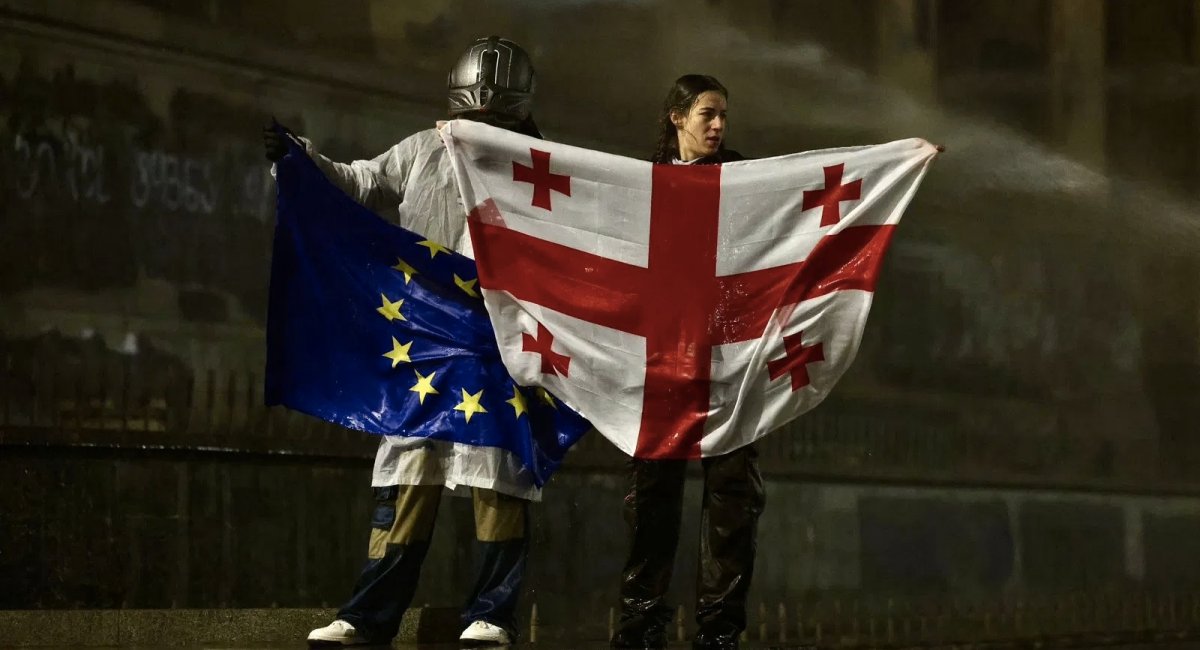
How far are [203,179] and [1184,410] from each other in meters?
5.98

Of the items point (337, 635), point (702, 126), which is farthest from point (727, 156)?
point (337, 635)

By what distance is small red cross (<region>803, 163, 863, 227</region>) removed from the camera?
3.66m

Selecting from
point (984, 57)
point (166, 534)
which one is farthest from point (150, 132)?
point (984, 57)

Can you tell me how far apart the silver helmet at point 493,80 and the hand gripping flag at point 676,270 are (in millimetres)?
250

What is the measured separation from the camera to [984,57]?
310 inches

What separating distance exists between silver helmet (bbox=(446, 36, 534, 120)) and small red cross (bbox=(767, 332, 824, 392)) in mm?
1033

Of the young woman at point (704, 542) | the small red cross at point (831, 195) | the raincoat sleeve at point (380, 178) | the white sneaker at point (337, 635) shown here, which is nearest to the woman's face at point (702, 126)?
the young woman at point (704, 542)

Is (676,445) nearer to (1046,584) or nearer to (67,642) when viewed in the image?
(67,642)

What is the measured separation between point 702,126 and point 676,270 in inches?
15.4

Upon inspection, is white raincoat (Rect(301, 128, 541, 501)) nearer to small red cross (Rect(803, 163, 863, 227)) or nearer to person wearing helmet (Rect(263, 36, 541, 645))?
person wearing helmet (Rect(263, 36, 541, 645))

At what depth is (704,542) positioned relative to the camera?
3.52m

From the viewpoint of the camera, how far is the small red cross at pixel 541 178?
144 inches

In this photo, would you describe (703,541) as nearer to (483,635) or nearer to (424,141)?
(483,635)

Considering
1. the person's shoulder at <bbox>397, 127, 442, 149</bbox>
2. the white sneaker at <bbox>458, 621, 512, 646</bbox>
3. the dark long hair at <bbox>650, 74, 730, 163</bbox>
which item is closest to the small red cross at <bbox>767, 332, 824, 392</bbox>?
the dark long hair at <bbox>650, 74, 730, 163</bbox>
